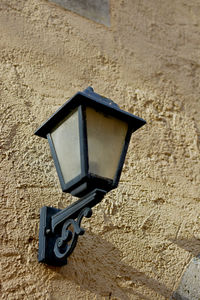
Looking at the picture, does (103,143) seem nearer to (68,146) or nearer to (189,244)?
(68,146)

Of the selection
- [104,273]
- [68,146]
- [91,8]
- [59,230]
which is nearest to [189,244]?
[104,273]

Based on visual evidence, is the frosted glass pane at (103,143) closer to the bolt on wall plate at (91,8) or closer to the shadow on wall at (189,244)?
the shadow on wall at (189,244)

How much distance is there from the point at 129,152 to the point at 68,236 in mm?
655

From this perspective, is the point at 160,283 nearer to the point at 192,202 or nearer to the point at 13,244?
the point at 192,202

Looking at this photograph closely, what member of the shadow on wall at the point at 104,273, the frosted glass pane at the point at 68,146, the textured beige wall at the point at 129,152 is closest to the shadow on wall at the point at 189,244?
the textured beige wall at the point at 129,152

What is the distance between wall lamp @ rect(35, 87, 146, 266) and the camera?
1400 millimetres

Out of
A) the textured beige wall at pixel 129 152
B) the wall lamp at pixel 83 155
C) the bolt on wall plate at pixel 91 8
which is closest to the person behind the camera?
the wall lamp at pixel 83 155

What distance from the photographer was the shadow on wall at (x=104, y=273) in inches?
63.7

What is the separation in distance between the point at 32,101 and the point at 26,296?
80 cm

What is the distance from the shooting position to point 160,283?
5.75ft

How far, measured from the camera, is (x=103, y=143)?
1440mm

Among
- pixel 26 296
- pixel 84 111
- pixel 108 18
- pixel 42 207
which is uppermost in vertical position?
pixel 108 18

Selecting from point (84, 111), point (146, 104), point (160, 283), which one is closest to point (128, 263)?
point (160, 283)

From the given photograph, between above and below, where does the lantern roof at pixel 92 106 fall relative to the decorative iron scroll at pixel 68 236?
above
